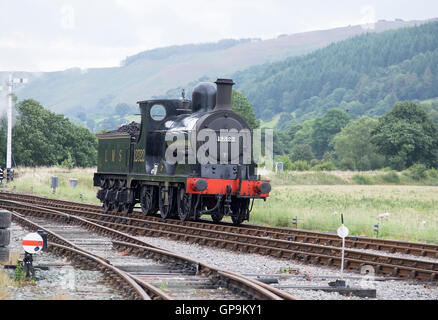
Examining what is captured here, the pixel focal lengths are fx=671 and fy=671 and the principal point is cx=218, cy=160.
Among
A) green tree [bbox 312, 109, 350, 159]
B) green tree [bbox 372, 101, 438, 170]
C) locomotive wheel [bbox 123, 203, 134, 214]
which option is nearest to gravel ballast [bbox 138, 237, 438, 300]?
locomotive wheel [bbox 123, 203, 134, 214]

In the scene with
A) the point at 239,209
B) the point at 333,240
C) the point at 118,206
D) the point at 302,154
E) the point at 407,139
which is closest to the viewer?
the point at 333,240

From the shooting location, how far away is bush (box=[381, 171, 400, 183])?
6419 centimetres

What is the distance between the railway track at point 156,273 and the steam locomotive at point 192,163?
382 centimetres

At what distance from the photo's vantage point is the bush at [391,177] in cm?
6419

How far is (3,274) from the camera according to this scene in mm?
10414

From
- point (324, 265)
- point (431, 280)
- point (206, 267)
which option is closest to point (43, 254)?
point (206, 267)

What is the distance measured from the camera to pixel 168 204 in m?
21.8

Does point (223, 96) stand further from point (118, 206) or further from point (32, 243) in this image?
point (32, 243)

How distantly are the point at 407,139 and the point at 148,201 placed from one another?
57.8 metres

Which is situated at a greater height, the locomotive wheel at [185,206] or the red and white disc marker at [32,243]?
the locomotive wheel at [185,206]

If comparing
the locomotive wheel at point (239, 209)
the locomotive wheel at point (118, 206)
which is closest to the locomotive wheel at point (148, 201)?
the locomotive wheel at point (118, 206)

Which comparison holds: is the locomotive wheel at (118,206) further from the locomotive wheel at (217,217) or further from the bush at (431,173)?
the bush at (431,173)

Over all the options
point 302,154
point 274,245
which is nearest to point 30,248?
point 274,245

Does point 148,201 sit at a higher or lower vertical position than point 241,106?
lower
